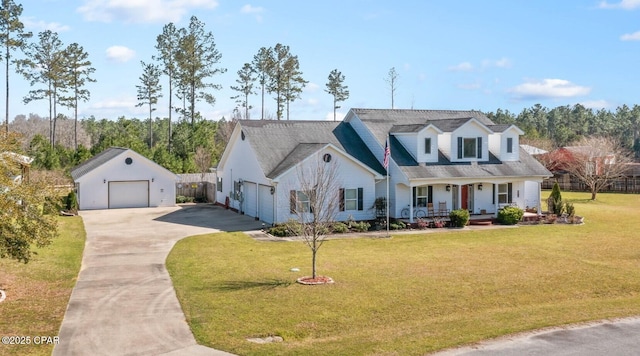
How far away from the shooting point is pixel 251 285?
58.0 ft

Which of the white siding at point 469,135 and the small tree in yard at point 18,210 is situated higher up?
the white siding at point 469,135

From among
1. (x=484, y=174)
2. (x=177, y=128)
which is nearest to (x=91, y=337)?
(x=484, y=174)

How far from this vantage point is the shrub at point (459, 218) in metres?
31.8

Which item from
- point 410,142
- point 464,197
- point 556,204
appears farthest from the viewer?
point 556,204

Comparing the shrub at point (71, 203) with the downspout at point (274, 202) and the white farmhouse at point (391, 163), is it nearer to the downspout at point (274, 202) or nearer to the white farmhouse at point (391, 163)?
the white farmhouse at point (391, 163)

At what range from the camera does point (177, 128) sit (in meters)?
58.3

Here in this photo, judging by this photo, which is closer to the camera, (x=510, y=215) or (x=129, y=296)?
(x=129, y=296)

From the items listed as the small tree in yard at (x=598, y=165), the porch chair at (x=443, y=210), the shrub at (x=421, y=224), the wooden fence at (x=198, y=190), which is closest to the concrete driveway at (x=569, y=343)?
the shrub at (x=421, y=224)

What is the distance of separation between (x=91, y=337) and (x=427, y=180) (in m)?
22.8

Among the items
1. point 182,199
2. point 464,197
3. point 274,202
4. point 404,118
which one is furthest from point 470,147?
point 182,199

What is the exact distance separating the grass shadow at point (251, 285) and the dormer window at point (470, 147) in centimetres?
2004

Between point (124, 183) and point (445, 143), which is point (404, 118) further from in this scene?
point (124, 183)

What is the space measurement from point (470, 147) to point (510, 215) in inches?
197

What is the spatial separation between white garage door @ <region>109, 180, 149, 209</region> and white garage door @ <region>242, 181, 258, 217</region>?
8.35 metres
